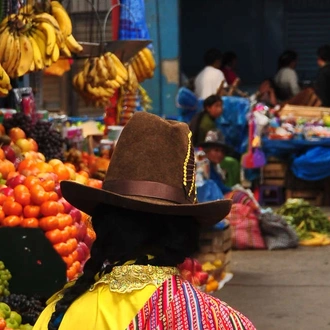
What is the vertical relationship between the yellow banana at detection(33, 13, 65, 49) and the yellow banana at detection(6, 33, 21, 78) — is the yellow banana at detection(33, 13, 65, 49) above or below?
above

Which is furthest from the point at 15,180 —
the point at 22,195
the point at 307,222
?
the point at 307,222

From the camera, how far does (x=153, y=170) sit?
256 cm

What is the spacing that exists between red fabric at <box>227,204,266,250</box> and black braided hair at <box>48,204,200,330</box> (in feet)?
24.0

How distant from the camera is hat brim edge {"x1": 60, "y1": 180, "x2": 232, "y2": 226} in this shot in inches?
98.2

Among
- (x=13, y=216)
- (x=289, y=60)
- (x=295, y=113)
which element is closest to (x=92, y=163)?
(x=13, y=216)

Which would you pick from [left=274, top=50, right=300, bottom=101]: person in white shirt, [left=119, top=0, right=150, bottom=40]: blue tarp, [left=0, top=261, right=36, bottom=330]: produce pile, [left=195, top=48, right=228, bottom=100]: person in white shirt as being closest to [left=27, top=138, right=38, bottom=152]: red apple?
[left=0, top=261, right=36, bottom=330]: produce pile

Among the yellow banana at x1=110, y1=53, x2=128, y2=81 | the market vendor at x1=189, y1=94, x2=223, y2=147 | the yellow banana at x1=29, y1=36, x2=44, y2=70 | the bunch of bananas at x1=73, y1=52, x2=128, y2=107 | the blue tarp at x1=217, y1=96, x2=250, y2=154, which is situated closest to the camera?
the yellow banana at x1=29, y1=36, x2=44, y2=70

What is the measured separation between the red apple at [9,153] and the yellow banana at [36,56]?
0.62 metres

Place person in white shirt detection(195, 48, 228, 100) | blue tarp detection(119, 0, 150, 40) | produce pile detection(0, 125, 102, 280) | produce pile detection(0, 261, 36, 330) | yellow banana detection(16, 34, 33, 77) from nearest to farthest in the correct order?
produce pile detection(0, 261, 36, 330), produce pile detection(0, 125, 102, 280), yellow banana detection(16, 34, 33, 77), blue tarp detection(119, 0, 150, 40), person in white shirt detection(195, 48, 228, 100)

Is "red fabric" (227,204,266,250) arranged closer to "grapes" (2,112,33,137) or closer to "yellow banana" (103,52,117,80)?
"yellow banana" (103,52,117,80)

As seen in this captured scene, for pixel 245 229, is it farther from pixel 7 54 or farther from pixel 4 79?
pixel 4 79

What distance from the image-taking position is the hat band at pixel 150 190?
2.54 meters

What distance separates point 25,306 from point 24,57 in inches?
82.0

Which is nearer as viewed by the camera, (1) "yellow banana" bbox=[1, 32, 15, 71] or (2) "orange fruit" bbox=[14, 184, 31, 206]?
(2) "orange fruit" bbox=[14, 184, 31, 206]
